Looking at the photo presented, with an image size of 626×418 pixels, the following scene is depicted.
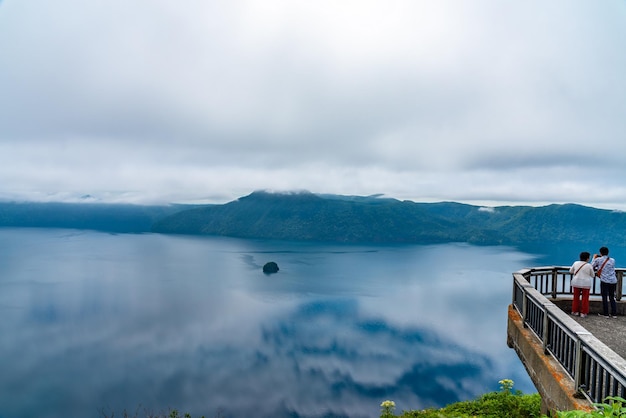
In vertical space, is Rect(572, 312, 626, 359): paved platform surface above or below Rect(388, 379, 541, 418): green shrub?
above

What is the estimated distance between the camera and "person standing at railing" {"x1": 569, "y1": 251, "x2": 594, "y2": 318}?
8.97m

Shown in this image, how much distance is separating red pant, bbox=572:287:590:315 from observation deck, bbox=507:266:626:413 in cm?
25

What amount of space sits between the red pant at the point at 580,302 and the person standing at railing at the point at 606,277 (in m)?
0.46

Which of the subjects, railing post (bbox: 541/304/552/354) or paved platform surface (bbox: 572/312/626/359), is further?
paved platform surface (bbox: 572/312/626/359)

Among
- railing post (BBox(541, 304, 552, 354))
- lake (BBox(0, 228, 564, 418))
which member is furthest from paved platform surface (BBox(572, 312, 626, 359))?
lake (BBox(0, 228, 564, 418))

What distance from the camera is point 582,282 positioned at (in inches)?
353

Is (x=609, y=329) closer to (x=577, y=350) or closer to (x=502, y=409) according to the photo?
(x=577, y=350)

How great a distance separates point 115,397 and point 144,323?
101ft

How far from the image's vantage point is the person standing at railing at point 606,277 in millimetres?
9258

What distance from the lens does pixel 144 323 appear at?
254 ft

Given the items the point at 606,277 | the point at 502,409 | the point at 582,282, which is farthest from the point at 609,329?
the point at 502,409

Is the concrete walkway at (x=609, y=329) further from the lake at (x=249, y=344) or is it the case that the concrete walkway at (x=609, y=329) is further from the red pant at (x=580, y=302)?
the lake at (x=249, y=344)

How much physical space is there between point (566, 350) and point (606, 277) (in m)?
4.62

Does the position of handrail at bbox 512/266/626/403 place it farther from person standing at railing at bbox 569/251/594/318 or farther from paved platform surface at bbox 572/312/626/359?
person standing at railing at bbox 569/251/594/318
